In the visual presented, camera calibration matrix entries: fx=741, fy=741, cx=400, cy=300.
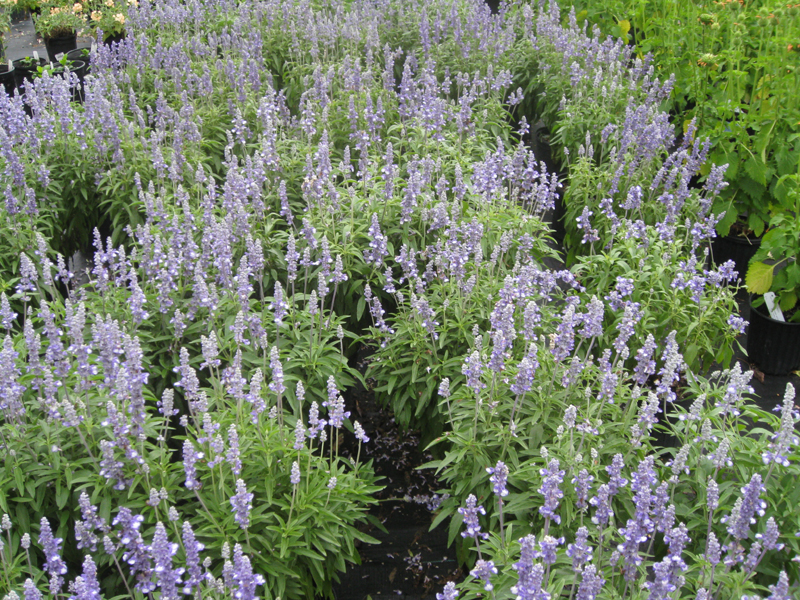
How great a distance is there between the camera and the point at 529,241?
208 inches

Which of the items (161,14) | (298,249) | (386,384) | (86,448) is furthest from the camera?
(161,14)

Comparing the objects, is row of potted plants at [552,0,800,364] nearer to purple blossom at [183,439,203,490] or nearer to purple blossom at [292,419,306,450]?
purple blossom at [292,419,306,450]

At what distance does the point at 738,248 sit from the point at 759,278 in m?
1.21

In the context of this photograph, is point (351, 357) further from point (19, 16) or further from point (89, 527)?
point (19, 16)

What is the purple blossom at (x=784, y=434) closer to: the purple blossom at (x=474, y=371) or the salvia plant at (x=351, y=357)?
the salvia plant at (x=351, y=357)

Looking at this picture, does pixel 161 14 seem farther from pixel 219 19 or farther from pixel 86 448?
pixel 86 448

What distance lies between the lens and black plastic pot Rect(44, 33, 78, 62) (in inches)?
559

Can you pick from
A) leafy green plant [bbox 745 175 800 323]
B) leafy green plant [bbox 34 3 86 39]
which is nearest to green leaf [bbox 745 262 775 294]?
leafy green plant [bbox 745 175 800 323]

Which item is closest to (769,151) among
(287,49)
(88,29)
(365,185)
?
(365,185)

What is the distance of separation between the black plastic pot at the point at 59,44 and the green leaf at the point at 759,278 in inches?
513

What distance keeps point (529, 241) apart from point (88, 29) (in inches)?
453

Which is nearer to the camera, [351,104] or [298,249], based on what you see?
[298,249]

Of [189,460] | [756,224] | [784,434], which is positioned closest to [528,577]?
[784,434]

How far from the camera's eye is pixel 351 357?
5887 millimetres
